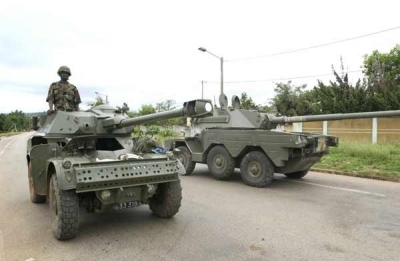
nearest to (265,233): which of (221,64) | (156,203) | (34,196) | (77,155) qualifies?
(156,203)

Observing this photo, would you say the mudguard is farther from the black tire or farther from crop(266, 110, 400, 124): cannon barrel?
crop(266, 110, 400, 124): cannon barrel

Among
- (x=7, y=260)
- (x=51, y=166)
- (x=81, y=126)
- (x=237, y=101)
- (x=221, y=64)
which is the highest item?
(x=221, y=64)

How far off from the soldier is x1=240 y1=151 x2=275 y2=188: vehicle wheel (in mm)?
4211

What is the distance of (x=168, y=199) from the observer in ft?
18.7

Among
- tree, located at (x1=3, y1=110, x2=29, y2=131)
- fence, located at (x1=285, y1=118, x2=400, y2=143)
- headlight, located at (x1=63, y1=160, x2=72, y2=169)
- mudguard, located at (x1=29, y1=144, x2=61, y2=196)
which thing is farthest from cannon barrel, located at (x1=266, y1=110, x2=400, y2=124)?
tree, located at (x1=3, y1=110, x2=29, y2=131)

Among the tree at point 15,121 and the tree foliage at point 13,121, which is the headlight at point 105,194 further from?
the tree at point 15,121

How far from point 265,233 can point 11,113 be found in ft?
294

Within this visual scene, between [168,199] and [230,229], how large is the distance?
1.04m

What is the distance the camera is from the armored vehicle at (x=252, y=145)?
8.44 metres

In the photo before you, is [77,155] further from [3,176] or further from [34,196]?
[3,176]

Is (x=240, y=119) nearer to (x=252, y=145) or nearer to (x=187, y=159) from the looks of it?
(x=252, y=145)

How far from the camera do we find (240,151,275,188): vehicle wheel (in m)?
8.70

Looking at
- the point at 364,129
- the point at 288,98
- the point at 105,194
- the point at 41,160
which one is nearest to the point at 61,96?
the point at 41,160

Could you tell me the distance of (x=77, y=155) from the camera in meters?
5.63
